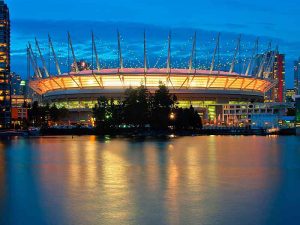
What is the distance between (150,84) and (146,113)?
31.0 meters

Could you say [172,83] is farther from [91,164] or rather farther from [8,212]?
[8,212]

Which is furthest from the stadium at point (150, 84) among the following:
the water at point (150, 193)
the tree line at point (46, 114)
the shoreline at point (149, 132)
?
the water at point (150, 193)

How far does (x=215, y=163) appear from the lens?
30.7 meters

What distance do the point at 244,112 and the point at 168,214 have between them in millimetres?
110783

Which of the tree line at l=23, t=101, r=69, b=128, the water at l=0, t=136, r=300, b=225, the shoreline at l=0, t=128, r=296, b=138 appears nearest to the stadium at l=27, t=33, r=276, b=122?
the tree line at l=23, t=101, r=69, b=128

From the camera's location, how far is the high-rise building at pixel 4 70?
457 feet

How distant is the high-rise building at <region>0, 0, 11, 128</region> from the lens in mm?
139375

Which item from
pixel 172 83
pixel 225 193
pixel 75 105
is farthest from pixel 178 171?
pixel 75 105

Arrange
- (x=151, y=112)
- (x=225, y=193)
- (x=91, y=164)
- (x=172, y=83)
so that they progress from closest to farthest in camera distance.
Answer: (x=225, y=193) < (x=91, y=164) < (x=151, y=112) < (x=172, y=83)

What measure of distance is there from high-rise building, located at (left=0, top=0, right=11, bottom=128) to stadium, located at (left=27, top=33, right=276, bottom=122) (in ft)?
65.7

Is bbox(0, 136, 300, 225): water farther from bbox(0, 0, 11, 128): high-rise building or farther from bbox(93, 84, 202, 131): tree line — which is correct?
bbox(0, 0, 11, 128): high-rise building

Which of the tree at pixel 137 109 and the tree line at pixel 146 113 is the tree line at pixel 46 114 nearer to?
the tree line at pixel 146 113

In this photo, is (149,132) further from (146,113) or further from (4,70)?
(4,70)

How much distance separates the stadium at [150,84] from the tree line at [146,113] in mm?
18597
